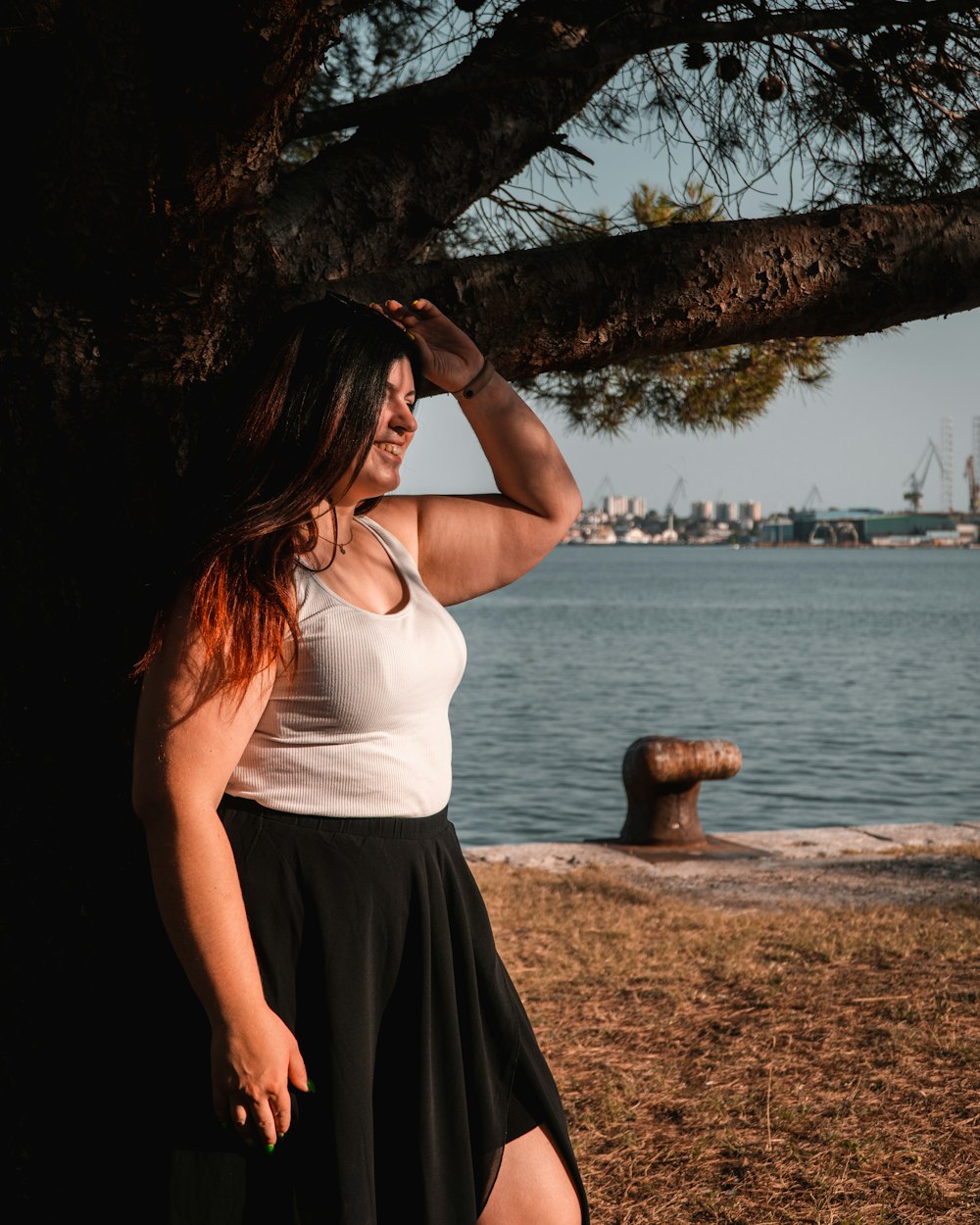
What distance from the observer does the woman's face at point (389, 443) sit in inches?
76.9

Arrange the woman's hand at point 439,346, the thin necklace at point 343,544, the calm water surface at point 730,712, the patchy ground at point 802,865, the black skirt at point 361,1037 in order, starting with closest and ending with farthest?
the black skirt at point 361,1037 < the thin necklace at point 343,544 < the woman's hand at point 439,346 < the patchy ground at point 802,865 < the calm water surface at point 730,712

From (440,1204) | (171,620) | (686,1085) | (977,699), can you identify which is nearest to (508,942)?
(686,1085)

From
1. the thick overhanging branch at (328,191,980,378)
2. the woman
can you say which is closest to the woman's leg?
the woman

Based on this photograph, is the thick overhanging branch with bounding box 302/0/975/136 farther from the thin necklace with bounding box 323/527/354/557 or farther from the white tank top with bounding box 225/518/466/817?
the white tank top with bounding box 225/518/466/817


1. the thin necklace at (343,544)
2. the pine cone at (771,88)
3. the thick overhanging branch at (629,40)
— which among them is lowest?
the thin necklace at (343,544)

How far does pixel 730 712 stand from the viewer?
2664 cm

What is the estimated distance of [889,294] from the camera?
2.98 metres

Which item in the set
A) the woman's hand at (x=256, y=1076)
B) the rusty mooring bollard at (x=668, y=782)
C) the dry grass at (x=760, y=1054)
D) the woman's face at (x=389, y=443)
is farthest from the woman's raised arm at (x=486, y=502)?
the rusty mooring bollard at (x=668, y=782)

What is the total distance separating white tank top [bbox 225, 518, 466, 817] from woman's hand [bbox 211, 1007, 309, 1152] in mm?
304

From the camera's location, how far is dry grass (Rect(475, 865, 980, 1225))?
3.11m

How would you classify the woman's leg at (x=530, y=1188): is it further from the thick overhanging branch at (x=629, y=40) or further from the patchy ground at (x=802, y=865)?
the patchy ground at (x=802, y=865)

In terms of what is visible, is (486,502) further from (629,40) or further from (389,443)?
(629,40)

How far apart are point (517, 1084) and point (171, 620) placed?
2.99 ft

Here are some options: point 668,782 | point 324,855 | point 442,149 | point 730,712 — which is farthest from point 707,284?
point 730,712
